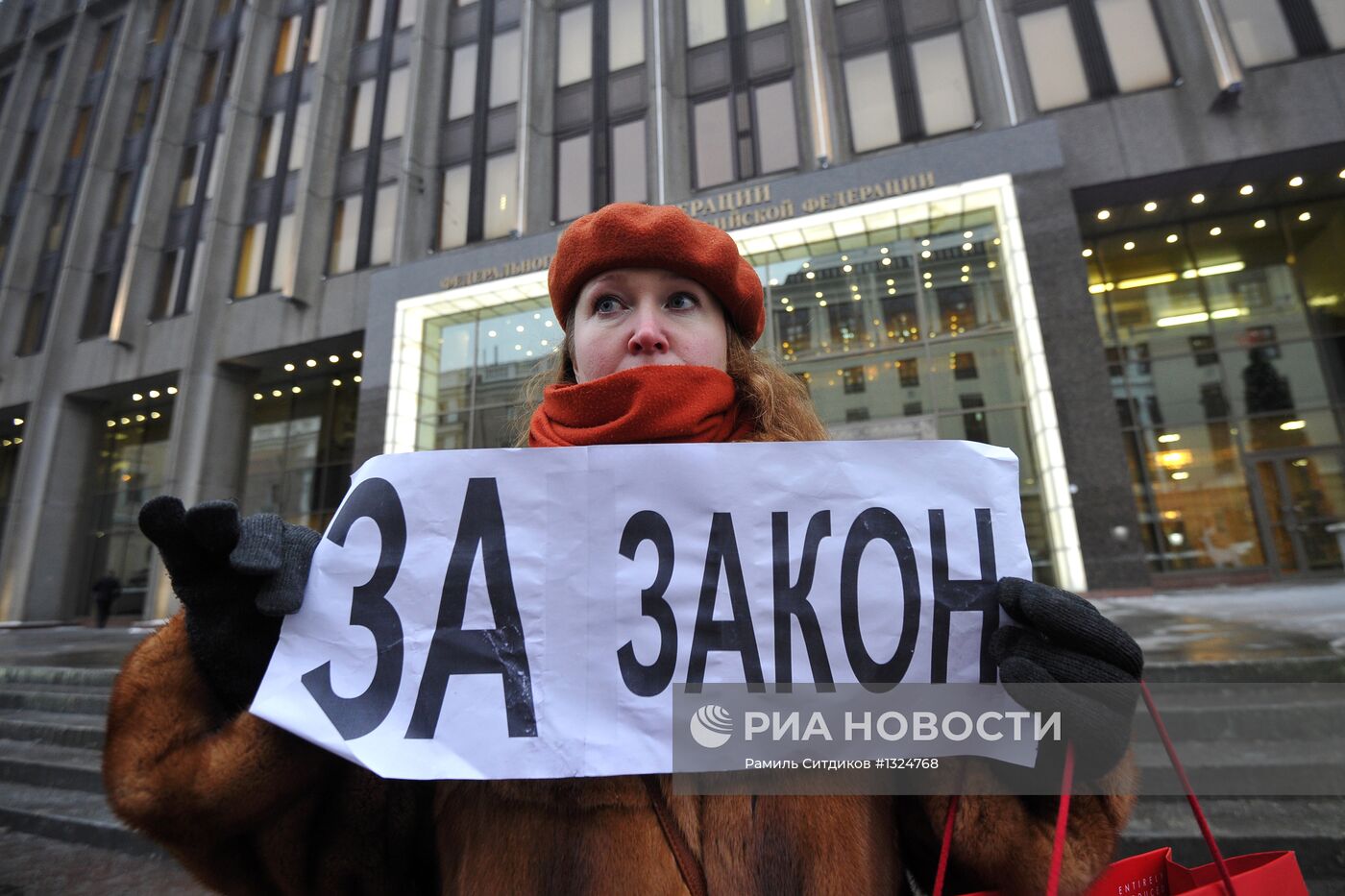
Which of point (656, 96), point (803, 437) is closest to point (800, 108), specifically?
point (656, 96)

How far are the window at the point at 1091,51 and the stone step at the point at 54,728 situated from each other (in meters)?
16.9

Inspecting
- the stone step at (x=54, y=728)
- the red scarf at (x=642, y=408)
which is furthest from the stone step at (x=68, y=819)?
the red scarf at (x=642, y=408)

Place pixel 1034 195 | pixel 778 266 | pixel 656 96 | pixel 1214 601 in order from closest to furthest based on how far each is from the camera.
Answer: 1. pixel 1214 601
2. pixel 1034 195
3. pixel 778 266
4. pixel 656 96

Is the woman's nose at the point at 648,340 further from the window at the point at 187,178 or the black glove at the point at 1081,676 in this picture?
the window at the point at 187,178

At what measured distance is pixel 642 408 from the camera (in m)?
1.33

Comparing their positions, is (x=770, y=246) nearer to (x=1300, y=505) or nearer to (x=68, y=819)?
(x=1300, y=505)

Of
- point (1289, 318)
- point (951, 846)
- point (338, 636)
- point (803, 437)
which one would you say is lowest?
point (951, 846)

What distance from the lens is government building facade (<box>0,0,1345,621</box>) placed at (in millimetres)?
11953

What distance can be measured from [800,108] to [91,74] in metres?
27.4

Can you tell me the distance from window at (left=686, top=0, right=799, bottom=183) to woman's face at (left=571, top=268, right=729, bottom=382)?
1419 centimetres

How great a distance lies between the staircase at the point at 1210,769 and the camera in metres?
3.05

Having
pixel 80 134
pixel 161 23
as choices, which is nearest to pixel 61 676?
pixel 80 134

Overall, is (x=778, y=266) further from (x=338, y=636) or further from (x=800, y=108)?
(x=338, y=636)

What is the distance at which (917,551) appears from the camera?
125cm
